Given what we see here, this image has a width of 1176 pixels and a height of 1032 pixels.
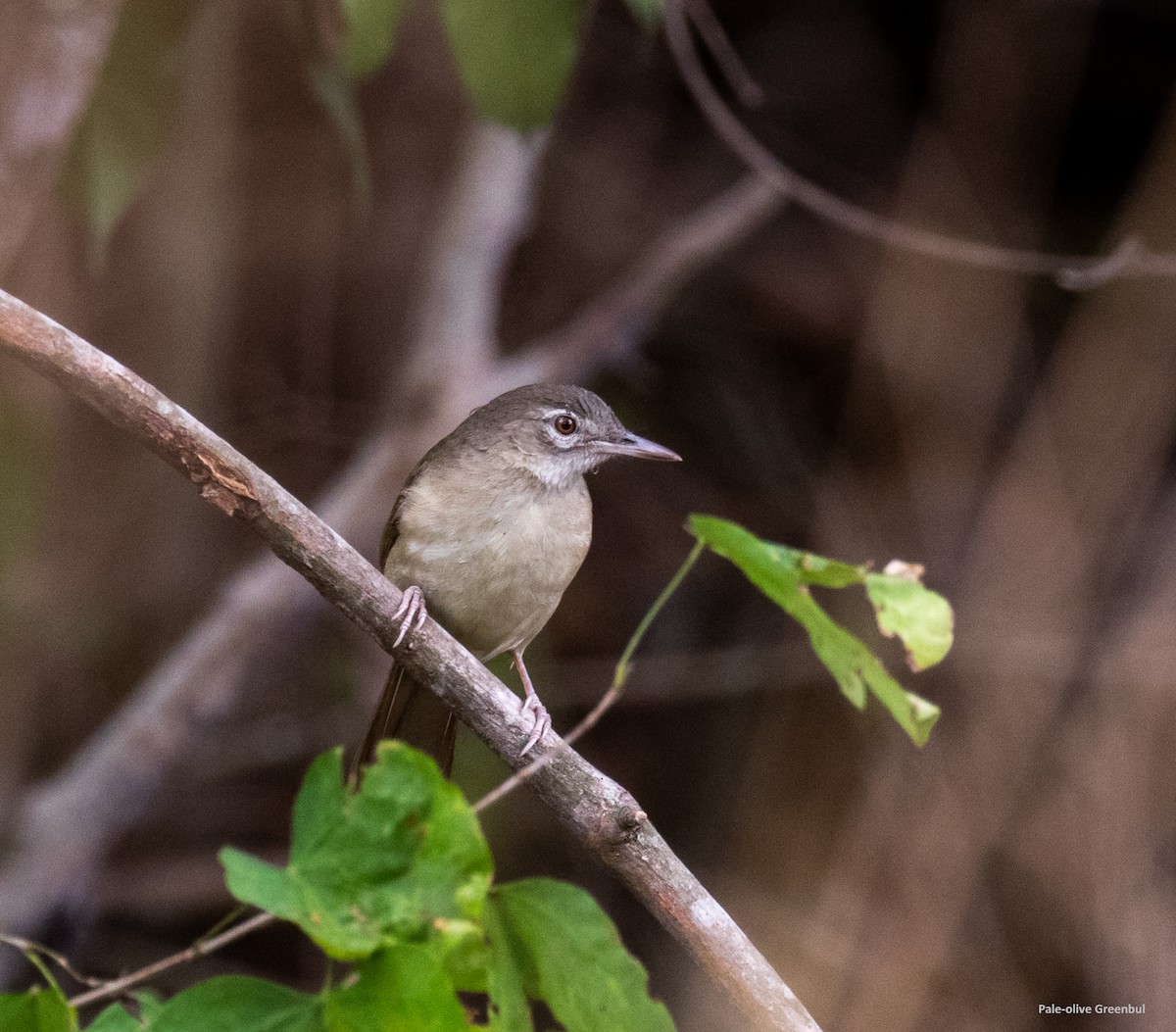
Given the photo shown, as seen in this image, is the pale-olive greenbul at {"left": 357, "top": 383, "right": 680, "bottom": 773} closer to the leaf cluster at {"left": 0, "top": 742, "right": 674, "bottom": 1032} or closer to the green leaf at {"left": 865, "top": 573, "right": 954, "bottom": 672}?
the green leaf at {"left": 865, "top": 573, "right": 954, "bottom": 672}

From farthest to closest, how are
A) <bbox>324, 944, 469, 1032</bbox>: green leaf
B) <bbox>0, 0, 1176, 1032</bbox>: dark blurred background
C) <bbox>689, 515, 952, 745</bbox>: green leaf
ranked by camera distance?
<bbox>0, 0, 1176, 1032</bbox>: dark blurred background → <bbox>689, 515, 952, 745</bbox>: green leaf → <bbox>324, 944, 469, 1032</bbox>: green leaf

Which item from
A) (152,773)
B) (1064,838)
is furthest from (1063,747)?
(152,773)

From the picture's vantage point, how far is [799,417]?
6.34m

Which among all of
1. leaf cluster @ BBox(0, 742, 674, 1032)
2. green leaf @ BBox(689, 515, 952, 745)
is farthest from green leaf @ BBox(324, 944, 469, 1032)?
green leaf @ BBox(689, 515, 952, 745)

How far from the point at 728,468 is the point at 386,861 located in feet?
15.4

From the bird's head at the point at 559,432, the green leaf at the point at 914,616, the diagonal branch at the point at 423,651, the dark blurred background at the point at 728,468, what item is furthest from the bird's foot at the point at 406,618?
the dark blurred background at the point at 728,468

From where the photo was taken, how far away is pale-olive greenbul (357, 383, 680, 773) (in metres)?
3.47

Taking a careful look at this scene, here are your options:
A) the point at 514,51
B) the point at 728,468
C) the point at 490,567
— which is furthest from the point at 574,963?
the point at 728,468

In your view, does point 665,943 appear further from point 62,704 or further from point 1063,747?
point 62,704

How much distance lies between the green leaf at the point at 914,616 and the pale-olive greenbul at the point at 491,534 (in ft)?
3.74

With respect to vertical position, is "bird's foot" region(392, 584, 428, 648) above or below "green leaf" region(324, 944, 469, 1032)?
above

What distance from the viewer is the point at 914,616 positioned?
2.39 m

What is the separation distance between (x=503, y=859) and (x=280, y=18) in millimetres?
3950

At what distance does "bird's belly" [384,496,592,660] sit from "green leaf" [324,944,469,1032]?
184cm
